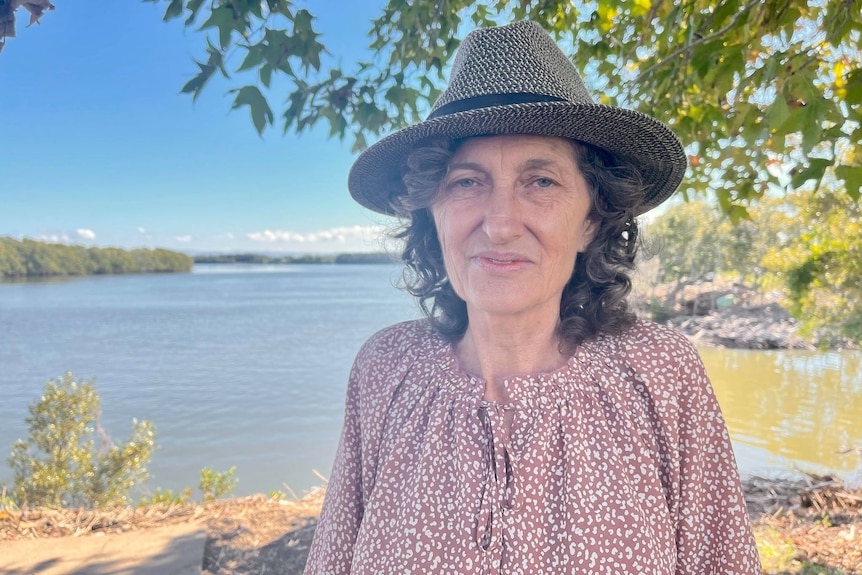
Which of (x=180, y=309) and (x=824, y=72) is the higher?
(x=824, y=72)

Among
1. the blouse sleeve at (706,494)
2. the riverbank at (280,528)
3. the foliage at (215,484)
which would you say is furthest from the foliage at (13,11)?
the foliage at (215,484)

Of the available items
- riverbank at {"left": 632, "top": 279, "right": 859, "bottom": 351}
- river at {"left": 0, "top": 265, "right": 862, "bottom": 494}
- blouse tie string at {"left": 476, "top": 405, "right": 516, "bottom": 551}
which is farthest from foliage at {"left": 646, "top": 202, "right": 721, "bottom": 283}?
blouse tie string at {"left": 476, "top": 405, "right": 516, "bottom": 551}

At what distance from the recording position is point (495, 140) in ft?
4.21

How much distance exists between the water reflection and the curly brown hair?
8.09 m

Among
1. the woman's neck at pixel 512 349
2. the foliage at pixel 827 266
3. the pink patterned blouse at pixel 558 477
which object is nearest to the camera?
the pink patterned blouse at pixel 558 477

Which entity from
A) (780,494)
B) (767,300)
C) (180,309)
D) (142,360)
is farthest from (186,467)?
(180,309)

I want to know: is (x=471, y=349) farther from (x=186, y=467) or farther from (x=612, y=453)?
(x=186, y=467)

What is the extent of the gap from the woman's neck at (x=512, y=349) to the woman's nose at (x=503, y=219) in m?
0.23

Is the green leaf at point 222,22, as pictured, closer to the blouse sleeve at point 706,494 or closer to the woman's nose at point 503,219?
the woman's nose at point 503,219

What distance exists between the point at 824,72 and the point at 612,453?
6.94 ft

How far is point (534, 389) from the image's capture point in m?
1.29

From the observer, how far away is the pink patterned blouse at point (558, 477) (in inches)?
44.3

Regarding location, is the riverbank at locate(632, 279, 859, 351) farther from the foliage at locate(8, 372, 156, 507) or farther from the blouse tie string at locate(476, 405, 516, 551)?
the blouse tie string at locate(476, 405, 516, 551)

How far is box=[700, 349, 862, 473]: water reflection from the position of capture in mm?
9281
